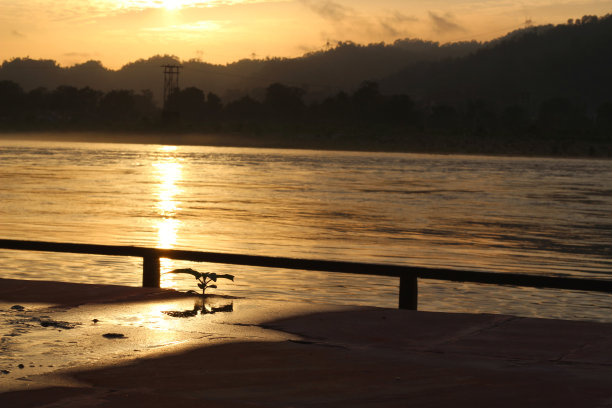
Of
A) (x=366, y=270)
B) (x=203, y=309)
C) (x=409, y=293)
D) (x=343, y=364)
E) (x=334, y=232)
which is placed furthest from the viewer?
(x=334, y=232)

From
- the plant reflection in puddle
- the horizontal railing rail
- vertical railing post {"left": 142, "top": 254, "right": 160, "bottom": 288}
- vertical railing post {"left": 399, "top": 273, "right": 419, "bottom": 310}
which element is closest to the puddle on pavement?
the plant reflection in puddle

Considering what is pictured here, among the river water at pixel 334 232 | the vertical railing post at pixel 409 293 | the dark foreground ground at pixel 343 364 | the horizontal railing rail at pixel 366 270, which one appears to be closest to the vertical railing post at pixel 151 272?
the horizontal railing rail at pixel 366 270

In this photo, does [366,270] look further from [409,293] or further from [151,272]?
[151,272]

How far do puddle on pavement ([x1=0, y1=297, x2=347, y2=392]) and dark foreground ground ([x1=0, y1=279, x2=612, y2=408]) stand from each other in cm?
4

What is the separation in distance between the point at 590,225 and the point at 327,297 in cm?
2668

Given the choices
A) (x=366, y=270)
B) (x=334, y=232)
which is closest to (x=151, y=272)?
(x=366, y=270)

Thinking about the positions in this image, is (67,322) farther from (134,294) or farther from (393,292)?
(393,292)

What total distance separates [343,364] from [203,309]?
2900 millimetres

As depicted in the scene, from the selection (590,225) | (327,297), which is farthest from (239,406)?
(590,225)

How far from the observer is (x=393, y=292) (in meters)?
19.4

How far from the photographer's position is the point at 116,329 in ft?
29.4

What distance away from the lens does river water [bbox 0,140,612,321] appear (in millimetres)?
19484

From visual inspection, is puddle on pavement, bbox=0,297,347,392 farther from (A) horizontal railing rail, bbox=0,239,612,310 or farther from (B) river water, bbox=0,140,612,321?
(B) river water, bbox=0,140,612,321

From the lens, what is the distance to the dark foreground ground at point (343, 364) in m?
6.64
